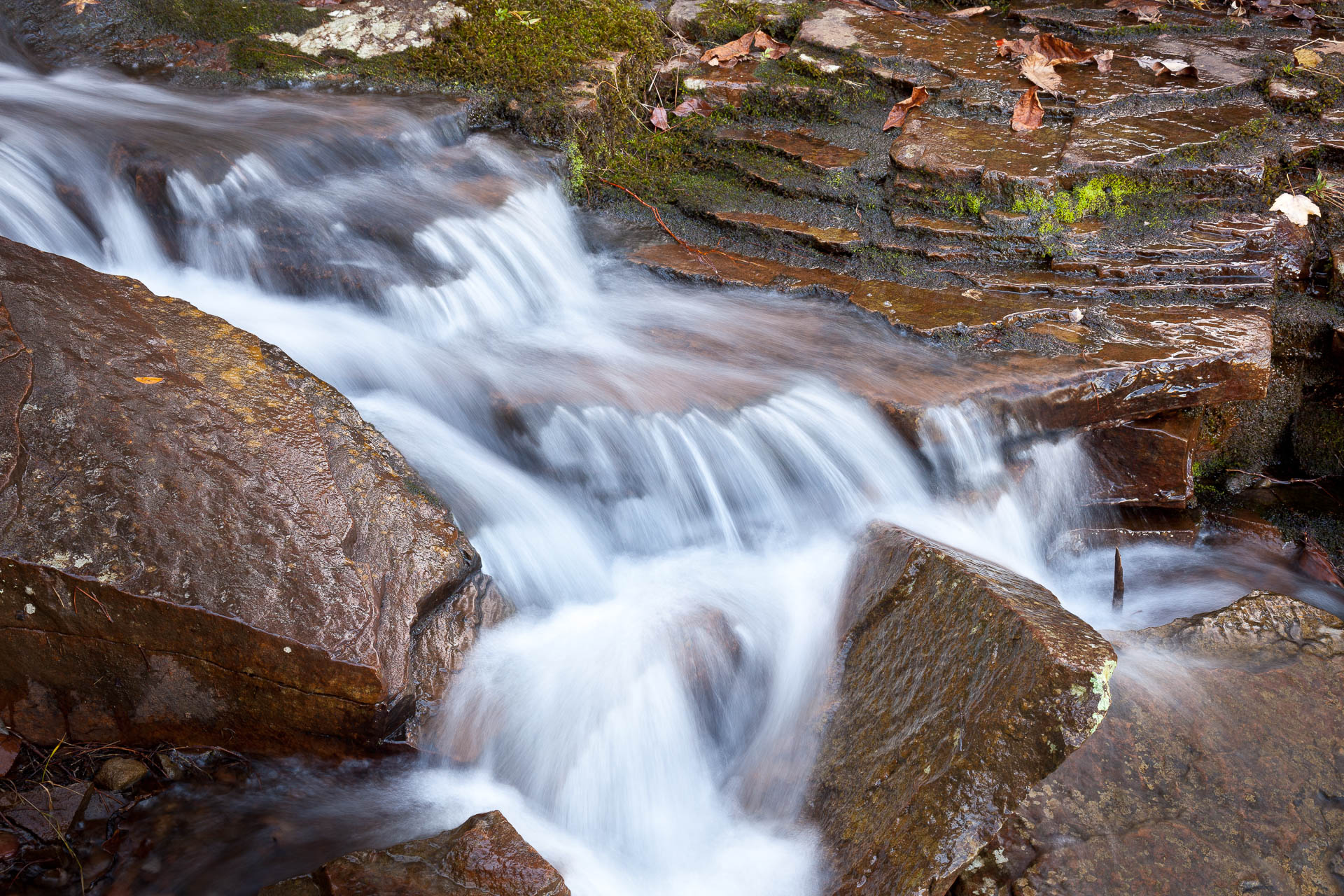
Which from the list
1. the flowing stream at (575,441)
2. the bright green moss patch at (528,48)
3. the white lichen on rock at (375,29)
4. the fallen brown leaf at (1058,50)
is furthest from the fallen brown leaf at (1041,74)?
the white lichen on rock at (375,29)

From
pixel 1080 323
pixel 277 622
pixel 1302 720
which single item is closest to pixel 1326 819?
pixel 1302 720

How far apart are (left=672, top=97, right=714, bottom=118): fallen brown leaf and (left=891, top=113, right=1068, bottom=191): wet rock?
1.12 meters

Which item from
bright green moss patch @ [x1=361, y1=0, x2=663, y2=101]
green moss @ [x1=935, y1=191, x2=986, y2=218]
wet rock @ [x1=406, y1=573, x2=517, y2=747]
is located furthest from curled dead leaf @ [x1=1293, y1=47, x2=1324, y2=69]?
wet rock @ [x1=406, y1=573, x2=517, y2=747]

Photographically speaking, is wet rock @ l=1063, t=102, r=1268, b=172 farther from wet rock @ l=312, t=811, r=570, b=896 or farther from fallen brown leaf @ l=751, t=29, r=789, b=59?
wet rock @ l=312, t=811, r=570, b=896

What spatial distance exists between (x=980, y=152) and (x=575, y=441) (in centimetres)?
249

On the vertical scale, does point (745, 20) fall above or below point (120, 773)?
above

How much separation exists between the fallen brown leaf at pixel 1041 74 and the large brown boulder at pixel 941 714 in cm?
324

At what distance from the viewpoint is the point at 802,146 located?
4.73 metres

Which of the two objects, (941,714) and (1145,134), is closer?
(941,714)

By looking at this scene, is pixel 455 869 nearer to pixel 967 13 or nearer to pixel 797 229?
pixel 797 229

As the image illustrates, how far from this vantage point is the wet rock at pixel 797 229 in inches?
166

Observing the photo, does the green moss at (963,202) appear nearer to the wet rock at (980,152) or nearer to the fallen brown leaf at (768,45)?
the wet rock at (980,152)

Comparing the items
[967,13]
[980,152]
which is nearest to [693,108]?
[980,152]

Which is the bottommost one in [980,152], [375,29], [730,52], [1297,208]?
[1297,208]
